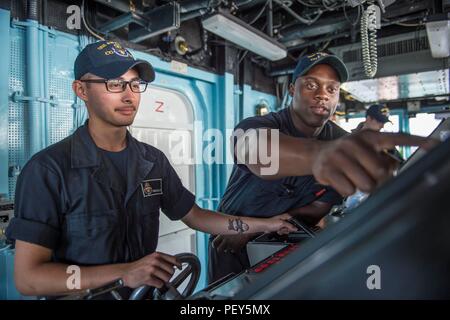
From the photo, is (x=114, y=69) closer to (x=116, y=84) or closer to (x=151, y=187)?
(x=116, y=84)

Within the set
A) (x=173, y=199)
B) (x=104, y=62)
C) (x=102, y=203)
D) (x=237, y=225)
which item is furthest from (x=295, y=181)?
(x=104, y=62)


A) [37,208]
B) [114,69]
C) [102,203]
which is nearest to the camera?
[37,208]

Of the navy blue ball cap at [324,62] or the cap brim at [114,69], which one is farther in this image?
the navy blue ball cap at [324,62]

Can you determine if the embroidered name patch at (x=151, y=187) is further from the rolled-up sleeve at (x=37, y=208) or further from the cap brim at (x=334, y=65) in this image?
the cap brim at (x=334, y=65)

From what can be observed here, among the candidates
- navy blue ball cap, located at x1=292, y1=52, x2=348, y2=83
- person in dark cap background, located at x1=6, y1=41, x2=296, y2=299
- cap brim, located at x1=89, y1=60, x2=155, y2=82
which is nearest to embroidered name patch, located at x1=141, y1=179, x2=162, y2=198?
person in dark cap background, located at x1=6, y1=41, x2=296, y2=299

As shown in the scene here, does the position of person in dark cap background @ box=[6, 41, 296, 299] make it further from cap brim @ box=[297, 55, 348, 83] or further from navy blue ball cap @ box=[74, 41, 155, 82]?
cap brim @ box=[297, 55, 348, 83]

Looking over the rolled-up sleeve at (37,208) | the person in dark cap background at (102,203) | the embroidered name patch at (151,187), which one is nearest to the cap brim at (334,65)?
the person in dark cap background at (102,203)

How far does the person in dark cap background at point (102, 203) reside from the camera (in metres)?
1.15

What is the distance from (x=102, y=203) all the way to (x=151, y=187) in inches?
11.4

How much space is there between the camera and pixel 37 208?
1.29 metres

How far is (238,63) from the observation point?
4.25 m

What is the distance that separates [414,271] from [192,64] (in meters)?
3.45

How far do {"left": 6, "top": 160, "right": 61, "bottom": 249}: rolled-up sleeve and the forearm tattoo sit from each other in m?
0.84

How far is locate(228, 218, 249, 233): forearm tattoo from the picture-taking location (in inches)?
68.3
